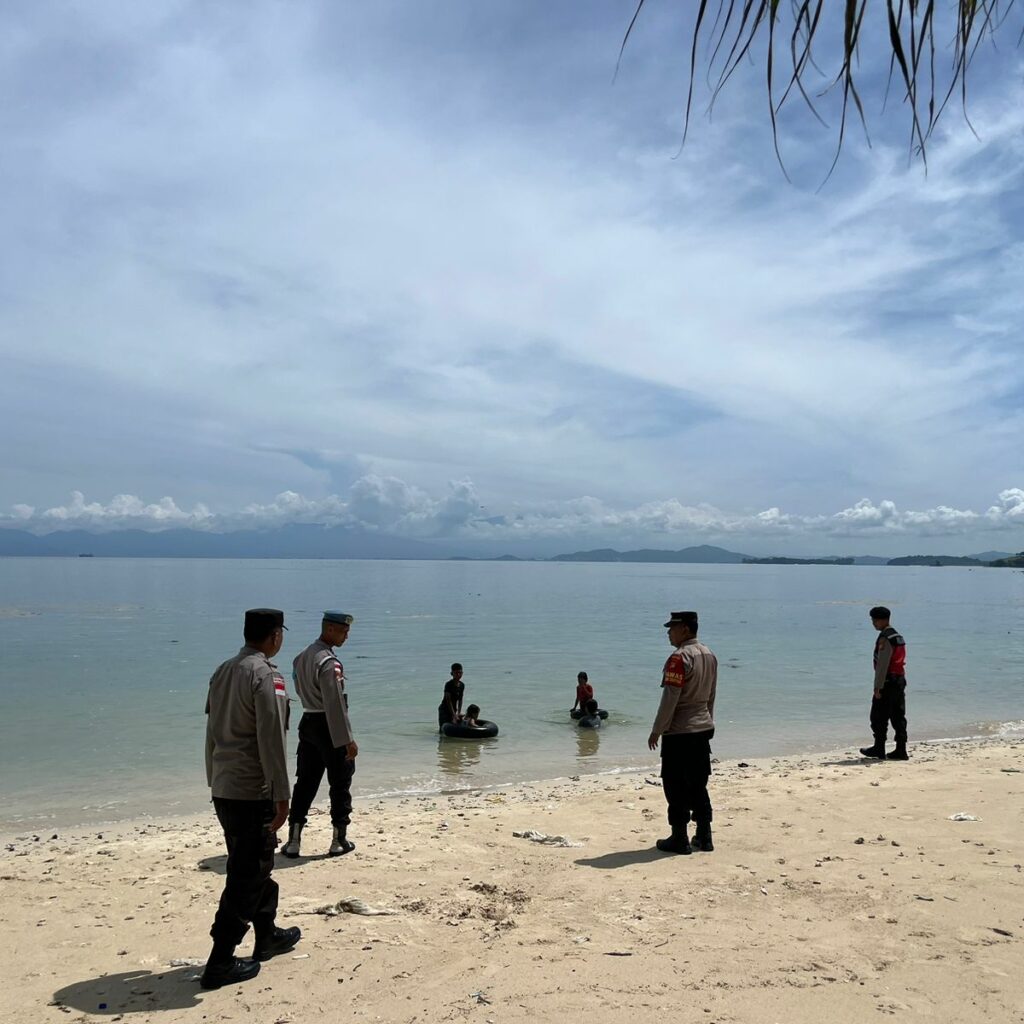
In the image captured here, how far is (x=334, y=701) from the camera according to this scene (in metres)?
7.30

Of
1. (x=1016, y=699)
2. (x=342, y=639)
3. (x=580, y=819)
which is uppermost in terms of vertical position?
(x=342, y=639)

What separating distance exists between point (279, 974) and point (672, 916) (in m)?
2.69

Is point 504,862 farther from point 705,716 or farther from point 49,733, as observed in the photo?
point 49,733

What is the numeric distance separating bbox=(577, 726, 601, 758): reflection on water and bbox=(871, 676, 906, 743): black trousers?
5.55 meters

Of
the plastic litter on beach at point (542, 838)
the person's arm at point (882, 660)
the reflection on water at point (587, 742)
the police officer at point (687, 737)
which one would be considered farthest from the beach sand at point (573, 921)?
the reflection on water at point (587, 742)

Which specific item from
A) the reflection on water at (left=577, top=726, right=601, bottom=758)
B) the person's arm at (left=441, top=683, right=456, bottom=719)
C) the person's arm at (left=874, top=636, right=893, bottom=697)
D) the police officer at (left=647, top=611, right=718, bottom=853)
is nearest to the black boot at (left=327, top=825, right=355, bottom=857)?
the police officer at (left=647, top=611, right=718, bottom=853)

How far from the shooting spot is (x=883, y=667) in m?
12.2

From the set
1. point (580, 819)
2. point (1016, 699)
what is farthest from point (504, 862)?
point (1016, 699)

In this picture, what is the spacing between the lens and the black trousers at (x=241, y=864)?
16.2 feet

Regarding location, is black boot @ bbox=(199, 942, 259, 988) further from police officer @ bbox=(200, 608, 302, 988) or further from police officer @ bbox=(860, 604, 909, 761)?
police officer @ bbox=(860, 604, 909, 761)

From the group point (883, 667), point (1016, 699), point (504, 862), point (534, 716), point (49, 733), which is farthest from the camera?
point (1016, 699)

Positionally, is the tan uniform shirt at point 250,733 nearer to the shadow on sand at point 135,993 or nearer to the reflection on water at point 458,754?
the shadow on sand at point 135,993

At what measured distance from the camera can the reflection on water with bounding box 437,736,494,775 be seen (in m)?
15.1

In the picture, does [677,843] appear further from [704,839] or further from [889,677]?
[889,677]
